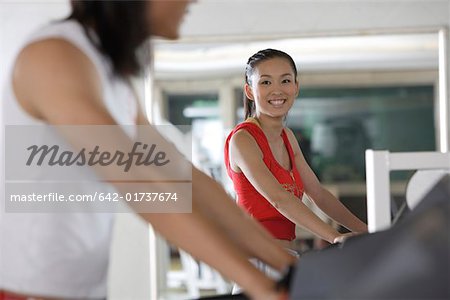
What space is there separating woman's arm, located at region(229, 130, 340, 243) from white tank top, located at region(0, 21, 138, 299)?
0.75m

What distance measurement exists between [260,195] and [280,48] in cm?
250

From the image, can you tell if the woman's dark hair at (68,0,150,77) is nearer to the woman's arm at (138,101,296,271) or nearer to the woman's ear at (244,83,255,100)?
the woman's arm at (138,101,296,271)

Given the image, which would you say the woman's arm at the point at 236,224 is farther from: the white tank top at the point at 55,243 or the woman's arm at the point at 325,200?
the woman's arm at the point at 325,200

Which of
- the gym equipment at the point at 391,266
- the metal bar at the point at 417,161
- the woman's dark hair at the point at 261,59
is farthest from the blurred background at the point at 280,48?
the gym equipment at the point at 391,266

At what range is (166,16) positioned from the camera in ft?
3.18

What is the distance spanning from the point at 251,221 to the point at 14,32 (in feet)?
12.4

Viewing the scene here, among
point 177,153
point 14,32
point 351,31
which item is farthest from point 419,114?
point 177,153

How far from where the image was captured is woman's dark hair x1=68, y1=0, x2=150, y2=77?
0.92 metres

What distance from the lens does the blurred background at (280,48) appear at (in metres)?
4.33

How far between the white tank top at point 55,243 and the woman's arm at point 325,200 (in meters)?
1.04

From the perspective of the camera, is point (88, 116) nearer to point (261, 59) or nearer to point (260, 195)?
point (260, 195)

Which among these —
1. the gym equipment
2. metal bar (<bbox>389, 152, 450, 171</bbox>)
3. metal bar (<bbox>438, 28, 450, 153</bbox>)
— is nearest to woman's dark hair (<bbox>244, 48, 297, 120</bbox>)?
metal bar (<bbox>389, 152, 450, 171</bbox>)

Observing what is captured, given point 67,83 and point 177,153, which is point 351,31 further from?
point 67,83

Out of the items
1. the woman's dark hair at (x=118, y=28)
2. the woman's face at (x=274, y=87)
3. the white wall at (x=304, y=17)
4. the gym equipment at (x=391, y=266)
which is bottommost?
the gym equipment at (x=391, y=266)
